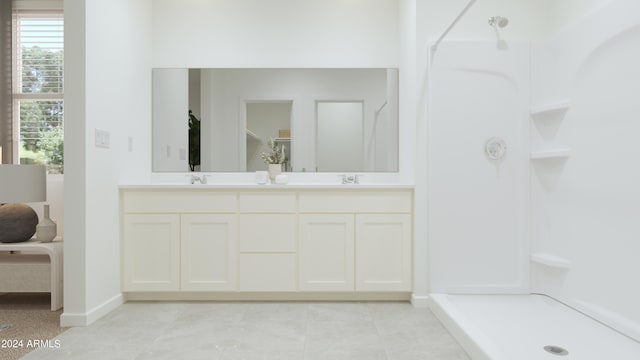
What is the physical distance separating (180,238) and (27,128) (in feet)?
6.48

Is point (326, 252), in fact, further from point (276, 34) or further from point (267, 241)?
point (276, 34)

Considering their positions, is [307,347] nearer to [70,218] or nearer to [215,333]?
[215,333]

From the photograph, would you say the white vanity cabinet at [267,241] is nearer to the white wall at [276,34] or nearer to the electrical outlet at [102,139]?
the electrical outlet at [102,139]

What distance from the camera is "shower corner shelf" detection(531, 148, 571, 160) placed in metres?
2.81

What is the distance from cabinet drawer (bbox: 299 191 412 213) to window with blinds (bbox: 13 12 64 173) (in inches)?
93.6

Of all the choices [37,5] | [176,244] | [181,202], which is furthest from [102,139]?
[37,5]

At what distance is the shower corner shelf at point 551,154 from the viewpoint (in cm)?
281

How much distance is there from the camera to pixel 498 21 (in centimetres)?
288

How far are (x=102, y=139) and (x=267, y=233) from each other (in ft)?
4.11

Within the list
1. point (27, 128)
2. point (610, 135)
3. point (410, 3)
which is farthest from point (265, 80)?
point (610, 135)

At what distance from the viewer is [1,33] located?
384 cm

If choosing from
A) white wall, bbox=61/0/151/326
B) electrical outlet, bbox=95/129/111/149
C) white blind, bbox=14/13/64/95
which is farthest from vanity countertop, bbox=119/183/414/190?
white blind, bbox=14/13/64/95

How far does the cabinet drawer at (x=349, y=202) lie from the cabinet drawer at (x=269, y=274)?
0.39m

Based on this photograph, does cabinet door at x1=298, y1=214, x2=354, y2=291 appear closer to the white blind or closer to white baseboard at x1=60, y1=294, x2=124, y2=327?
white baseboard at x1=60, y1=294, x2=124, y2=327
